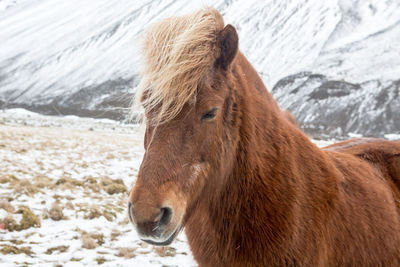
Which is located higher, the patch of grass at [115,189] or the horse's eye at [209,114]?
the horse's eye at [209,114]

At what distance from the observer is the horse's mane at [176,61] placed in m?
1.94

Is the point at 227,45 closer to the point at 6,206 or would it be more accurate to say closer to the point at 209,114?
the point at 209,114

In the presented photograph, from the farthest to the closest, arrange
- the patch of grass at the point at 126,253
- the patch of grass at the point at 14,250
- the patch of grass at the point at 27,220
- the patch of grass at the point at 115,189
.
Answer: the patch of grass at the point at 115,189
the patch of grass at the point at 27,220
the patch of grass at the point at 126,253
the patch of grass at the point at 14,250

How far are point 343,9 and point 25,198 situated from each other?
128569 millimetres

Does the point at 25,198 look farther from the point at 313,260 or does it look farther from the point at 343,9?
the point at 343,9

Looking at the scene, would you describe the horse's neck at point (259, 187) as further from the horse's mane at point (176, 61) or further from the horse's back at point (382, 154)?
the horse's back at point (382, 154)

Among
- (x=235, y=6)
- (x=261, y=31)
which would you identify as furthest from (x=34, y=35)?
(x=261, y=31)

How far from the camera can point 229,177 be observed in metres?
2.14

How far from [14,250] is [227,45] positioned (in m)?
4.00

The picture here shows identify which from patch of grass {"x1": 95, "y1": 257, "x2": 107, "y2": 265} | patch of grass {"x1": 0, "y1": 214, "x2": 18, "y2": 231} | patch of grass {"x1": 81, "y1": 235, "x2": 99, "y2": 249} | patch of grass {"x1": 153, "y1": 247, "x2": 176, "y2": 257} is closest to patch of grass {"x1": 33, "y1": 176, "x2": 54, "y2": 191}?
patch of grass {"x1": 0, "y1": 214, "x2": 18, "y2": 231}

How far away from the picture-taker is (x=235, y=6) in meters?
135

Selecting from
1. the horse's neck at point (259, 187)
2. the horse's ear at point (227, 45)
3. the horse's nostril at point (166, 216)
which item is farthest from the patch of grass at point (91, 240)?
the horse's ear at point (227, 45)

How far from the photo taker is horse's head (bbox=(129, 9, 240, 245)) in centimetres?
176

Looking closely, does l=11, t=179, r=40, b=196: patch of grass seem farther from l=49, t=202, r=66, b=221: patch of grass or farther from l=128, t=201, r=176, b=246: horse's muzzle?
l=128, t=201, r=176, b=246: horse's muzzle
